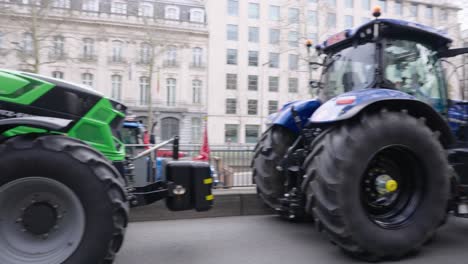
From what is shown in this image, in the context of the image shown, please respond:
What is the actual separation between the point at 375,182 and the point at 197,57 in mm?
38516

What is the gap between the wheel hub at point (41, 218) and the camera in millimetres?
2840

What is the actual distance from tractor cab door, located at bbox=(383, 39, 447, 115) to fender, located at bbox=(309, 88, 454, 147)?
445 mm

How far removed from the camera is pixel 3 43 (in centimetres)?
2941

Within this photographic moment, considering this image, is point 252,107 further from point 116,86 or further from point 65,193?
point 65,193

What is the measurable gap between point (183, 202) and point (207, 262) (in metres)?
0.63

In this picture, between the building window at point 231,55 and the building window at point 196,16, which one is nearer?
the building window at point 196,16

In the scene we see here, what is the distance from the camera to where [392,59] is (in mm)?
4066

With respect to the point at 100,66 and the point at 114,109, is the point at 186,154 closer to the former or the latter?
the point at 114,109

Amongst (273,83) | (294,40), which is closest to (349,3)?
(273,83)

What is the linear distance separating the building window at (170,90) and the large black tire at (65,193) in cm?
3760

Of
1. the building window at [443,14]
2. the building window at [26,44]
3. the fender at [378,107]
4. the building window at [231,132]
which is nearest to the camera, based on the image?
the fender at [378,107]

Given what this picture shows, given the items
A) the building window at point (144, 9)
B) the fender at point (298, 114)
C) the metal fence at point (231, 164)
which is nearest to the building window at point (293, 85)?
the building window at point (144, 9)

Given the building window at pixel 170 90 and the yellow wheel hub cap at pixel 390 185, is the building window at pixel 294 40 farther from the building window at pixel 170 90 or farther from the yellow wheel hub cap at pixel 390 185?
the building window at pixel 170 90

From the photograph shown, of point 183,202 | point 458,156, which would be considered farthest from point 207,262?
point 458,156
